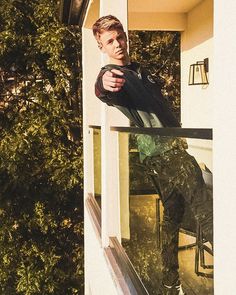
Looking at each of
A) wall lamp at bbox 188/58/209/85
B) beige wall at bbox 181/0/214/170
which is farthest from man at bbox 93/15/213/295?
wall lamp at bbox 188/58/209/85

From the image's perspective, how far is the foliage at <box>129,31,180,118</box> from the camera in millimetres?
10633

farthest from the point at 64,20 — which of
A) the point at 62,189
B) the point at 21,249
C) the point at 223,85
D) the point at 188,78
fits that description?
the point at 223,85

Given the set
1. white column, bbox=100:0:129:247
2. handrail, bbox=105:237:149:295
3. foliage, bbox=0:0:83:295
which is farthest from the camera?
foliage, bbox=0:0:83:295

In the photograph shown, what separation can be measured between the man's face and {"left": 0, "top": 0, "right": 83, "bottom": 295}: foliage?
7057 mm

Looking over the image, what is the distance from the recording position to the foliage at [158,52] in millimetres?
10633

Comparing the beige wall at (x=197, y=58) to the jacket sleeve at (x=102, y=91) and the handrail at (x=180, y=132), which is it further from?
the handrail at (x=180, y=132)

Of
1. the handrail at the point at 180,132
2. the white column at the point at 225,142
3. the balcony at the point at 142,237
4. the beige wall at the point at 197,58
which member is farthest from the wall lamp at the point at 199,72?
the white column at the point at 225,142

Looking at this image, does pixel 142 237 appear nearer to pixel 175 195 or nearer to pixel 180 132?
pixel 175 195

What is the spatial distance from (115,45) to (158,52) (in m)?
8.33

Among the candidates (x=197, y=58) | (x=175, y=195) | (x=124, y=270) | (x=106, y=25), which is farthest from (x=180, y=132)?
(x=197, y=58)

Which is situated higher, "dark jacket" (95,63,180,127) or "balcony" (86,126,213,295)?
"dark jacket" (95,63,180,127)

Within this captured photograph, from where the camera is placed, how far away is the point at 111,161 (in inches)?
163

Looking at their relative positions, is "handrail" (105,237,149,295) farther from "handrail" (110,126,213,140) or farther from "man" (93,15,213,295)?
"handrail" (110,126,213,140)

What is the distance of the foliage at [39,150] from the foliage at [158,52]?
129 cm
